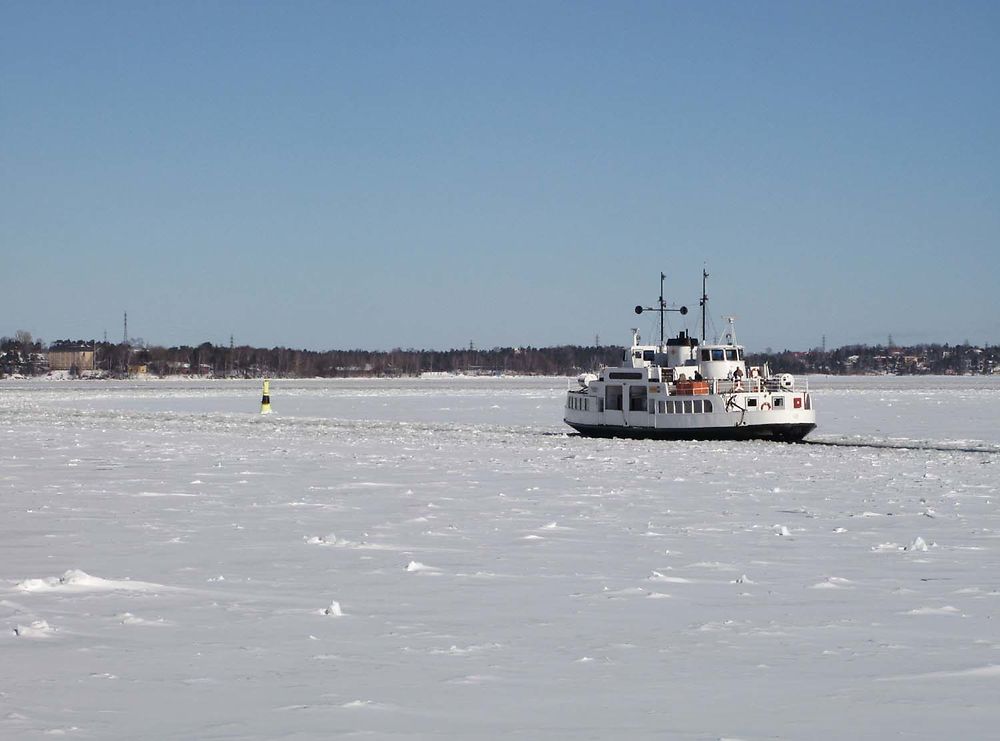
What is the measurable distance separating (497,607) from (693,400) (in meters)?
38.1

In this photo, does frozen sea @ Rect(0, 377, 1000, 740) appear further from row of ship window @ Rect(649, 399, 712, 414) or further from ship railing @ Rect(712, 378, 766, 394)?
ship railing @ Rect(712, 378, 766, 394)

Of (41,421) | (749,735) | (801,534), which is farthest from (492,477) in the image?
(41,421)

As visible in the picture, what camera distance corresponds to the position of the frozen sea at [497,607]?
8703 mm

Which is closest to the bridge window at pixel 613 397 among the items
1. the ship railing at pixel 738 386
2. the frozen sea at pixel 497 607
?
the ship railing at pixel 738 386

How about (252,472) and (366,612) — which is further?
(252,472)

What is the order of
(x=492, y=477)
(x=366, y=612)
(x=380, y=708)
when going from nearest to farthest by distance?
(x=380, y=708)
(x=366, y=612)
(x=492, y=477)

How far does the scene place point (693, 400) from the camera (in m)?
49.9

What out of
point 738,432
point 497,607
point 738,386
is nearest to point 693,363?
point 738,386

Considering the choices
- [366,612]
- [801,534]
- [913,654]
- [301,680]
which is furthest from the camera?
[801,534]

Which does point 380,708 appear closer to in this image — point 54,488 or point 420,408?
point 54,488

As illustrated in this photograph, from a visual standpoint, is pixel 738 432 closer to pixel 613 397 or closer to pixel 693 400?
pixel 693 400

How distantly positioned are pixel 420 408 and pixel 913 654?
7561cm

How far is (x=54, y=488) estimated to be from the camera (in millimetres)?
24891

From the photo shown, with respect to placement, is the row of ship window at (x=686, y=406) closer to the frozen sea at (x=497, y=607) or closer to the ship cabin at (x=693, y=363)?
the ship cabin at (x=693, y=363)
